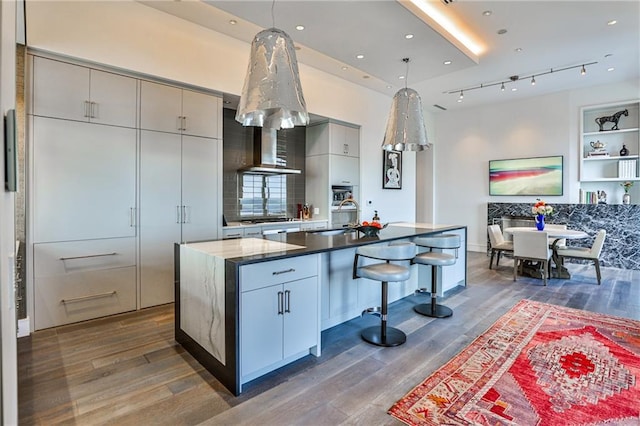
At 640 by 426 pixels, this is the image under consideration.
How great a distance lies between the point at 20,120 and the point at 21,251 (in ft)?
3.84

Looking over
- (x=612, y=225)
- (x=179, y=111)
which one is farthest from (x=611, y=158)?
(x=179, y=111)

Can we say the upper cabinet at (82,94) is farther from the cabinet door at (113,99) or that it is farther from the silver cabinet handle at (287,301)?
the silver cabinet handle at (287,301)

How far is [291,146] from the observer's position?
20.0 ft

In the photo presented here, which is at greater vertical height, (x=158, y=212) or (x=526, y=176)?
(x=526, y=176)

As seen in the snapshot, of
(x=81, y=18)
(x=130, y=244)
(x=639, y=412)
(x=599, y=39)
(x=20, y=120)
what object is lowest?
(x=639, y=412)

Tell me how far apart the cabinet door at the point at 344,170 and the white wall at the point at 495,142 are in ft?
10.4

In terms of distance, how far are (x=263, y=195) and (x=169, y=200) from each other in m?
1.90

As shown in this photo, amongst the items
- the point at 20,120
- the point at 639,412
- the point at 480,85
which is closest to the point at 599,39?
the point at 480,85

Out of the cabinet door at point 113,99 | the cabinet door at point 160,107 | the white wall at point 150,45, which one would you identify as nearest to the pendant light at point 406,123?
the white wall at point 150,45

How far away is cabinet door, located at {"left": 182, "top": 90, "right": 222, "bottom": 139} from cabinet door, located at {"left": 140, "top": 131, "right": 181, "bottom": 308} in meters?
0.26

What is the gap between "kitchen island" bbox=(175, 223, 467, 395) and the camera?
7.20 feet

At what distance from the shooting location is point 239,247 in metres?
2.68

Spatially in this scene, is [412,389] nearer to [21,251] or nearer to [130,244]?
[130,244]

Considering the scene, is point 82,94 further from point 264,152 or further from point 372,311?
point 372,311
